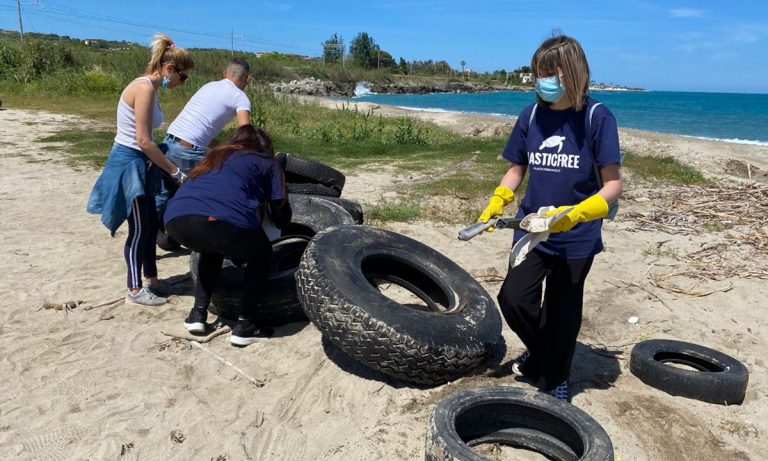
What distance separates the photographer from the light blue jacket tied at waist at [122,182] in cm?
419

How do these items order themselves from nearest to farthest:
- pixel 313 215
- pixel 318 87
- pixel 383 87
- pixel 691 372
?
pixel 691 372
pixel 313 215
pixel 318 87
pixel 383 87

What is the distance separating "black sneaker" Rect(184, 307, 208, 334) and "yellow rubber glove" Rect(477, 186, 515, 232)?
2112mm

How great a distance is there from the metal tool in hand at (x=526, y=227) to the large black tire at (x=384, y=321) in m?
0.65

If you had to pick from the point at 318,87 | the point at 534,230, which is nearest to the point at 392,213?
the point at 534,230

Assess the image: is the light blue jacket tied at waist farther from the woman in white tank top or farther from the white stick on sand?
the white stick on sand

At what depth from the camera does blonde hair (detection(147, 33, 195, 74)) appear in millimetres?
4191

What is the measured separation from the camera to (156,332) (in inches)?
162

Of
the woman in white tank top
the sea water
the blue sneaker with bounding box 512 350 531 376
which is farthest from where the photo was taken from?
the sea water

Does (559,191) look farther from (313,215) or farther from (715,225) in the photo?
(715,225)

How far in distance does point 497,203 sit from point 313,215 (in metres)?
2.26

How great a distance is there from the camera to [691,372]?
355 centimetres

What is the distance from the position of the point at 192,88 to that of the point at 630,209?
17.4m

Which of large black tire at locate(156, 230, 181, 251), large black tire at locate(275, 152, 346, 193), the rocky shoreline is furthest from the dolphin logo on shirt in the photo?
the rocky shoreline

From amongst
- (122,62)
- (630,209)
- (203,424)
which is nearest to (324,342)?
(203,424)
